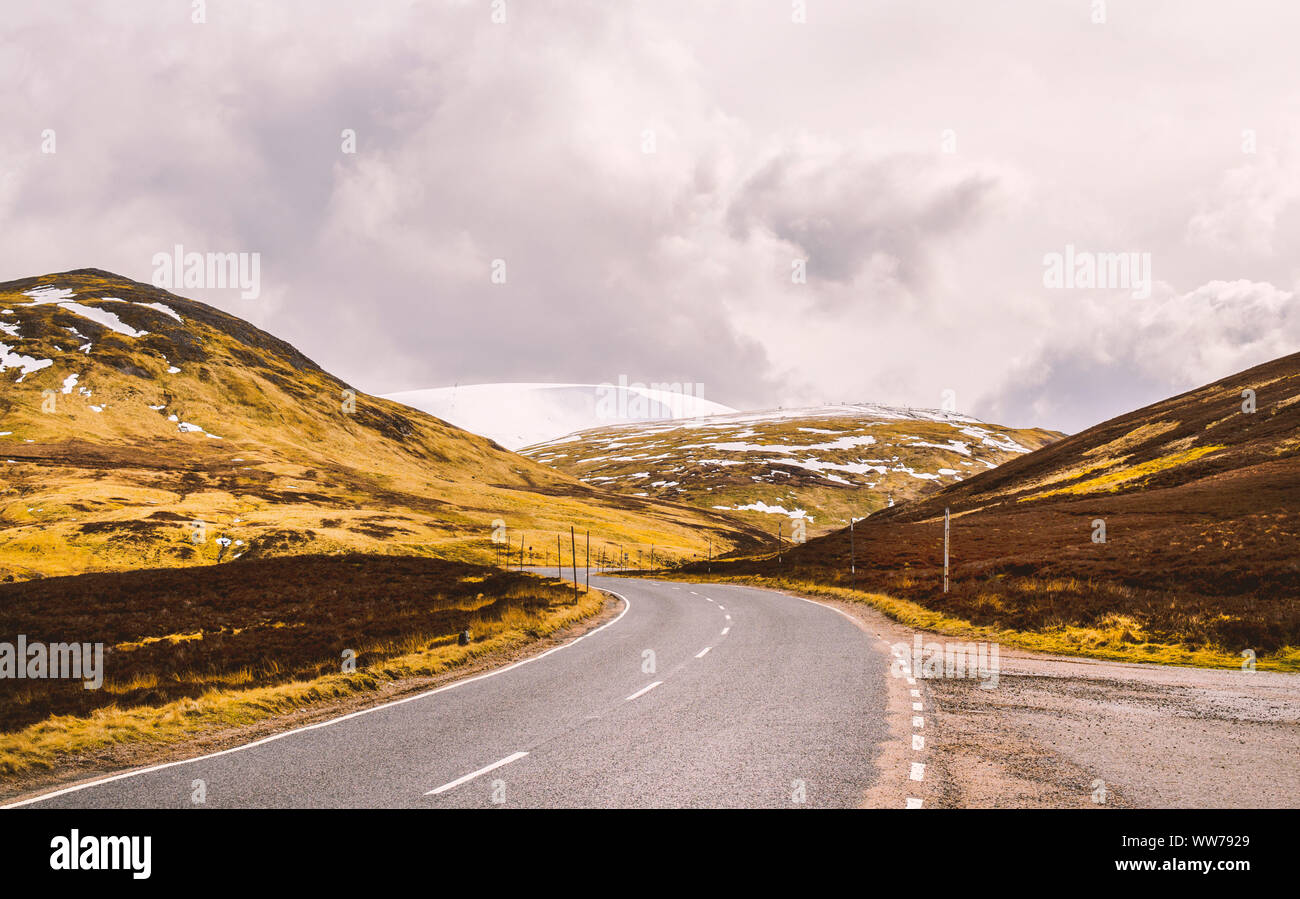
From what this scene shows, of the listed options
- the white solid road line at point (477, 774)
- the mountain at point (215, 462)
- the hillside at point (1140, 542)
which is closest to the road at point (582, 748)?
the white solid road line at point (477, 774)

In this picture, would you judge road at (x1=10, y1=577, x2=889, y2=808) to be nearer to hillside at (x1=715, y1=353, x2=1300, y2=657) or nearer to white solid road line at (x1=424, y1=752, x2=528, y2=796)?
white solid road line at (x1=424, y1=752, x2=528, y2=796)

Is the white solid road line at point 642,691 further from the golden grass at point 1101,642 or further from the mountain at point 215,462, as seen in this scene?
the mountain at point 215,462

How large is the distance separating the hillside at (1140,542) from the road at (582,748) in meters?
10.2

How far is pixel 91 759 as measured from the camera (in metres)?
10.1

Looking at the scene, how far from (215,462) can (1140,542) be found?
107769mm

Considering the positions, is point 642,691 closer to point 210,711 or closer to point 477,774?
point 477,774

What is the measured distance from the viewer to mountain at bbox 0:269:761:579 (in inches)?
2375

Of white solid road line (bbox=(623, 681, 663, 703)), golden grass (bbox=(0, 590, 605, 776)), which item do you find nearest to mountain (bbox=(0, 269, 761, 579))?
golden grass (bbox=(0, 590, 605, 776))

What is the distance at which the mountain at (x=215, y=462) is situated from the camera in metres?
60.3
